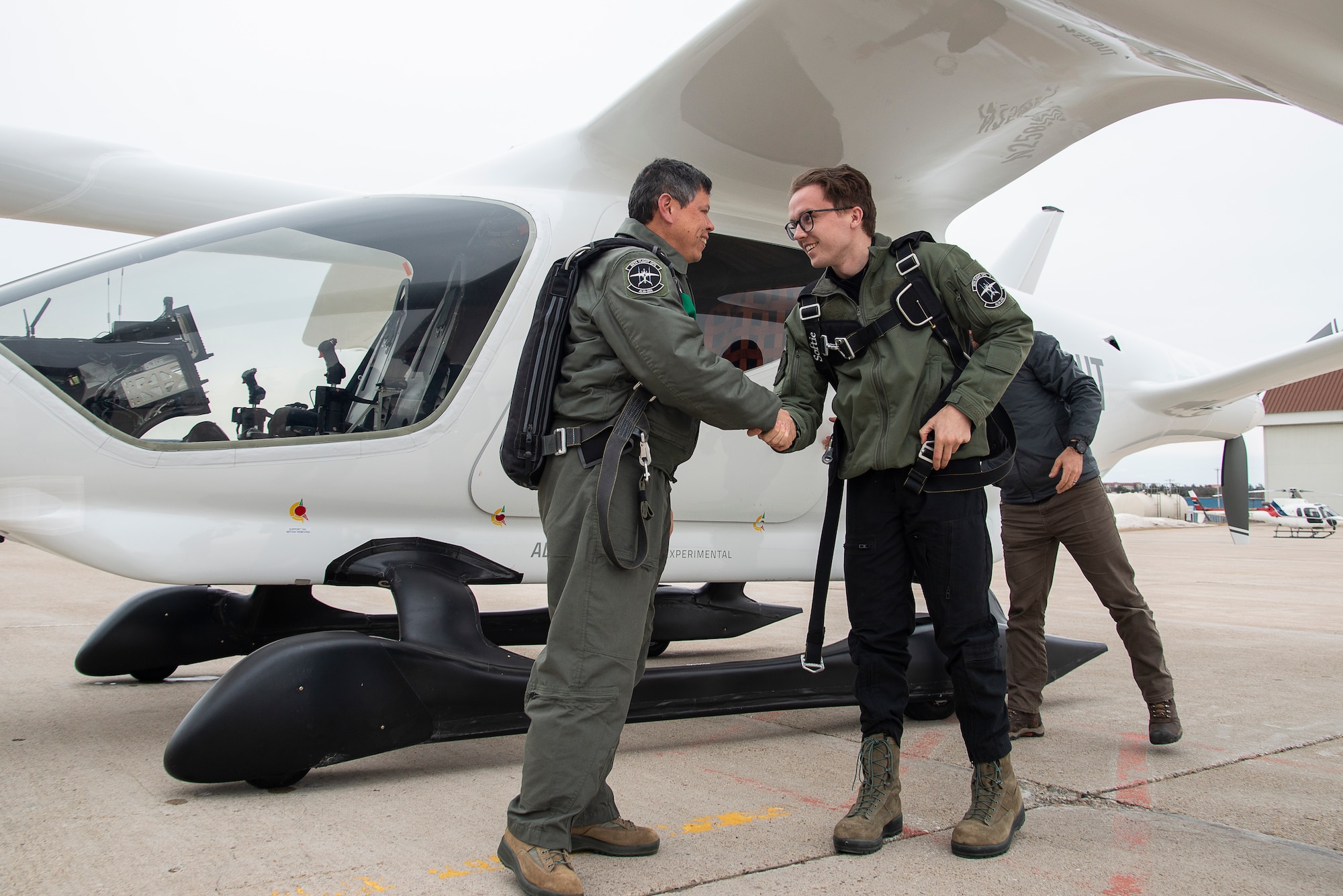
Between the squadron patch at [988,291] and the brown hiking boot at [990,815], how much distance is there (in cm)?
107

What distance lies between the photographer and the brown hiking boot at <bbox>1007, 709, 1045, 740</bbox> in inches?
122

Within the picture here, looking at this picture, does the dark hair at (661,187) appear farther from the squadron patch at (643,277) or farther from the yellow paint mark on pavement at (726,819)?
the yellow paint mark on pavement at (726,819)

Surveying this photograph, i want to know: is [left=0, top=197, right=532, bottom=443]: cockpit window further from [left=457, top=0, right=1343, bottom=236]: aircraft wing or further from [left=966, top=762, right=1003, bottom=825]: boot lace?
[left=966, top=762, right=1003, bottom=825]: boot lace

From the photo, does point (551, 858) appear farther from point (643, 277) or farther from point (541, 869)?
point (643, 277)

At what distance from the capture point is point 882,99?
9.70 feet

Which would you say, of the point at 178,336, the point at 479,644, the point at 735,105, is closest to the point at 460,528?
the point at 479,644

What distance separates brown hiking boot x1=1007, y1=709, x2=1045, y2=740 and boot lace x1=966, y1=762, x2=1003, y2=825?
3.83ft

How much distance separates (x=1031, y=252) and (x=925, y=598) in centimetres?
471

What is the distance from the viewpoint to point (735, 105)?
9.78 feet

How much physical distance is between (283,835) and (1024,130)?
3.19 m

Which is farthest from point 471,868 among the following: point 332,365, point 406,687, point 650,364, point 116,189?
point 116,189

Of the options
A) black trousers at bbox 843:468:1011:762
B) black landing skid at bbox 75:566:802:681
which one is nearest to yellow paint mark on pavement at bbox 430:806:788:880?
black trousers at bbox 843:468:1011:762

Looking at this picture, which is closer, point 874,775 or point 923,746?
point 874,775

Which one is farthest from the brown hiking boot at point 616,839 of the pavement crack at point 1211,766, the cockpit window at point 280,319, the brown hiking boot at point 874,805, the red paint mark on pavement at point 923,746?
the cockpit window at point 280,319
